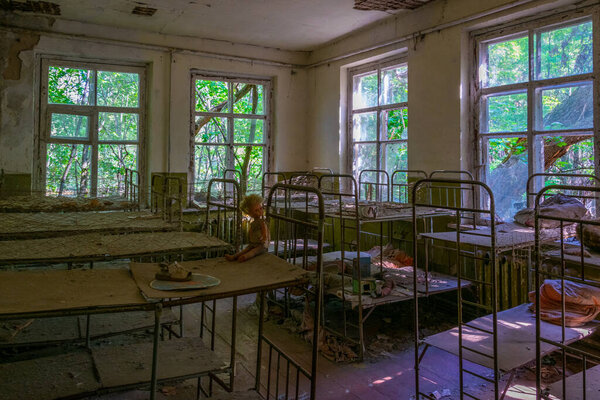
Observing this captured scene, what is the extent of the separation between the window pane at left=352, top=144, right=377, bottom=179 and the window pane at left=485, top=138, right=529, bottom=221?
6.11ft

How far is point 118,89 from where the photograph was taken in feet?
20.9

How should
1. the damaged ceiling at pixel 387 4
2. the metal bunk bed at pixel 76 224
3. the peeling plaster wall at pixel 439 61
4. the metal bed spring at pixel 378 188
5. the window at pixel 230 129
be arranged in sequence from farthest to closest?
the window at pixel 230 129 < the metal bed spring at pixel 378 188 < the damaged ceiling at pixel 387 4 < the peeling plaster wall at pixel 439 61 < the metal bunk bed at pixel 76 224

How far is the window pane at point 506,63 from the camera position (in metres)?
4.41

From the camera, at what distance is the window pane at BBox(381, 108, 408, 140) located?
584 cm

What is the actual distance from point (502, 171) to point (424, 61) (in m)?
1.68

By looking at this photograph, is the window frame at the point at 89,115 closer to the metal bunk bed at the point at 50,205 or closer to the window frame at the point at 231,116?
the window frame at the point at 231,116

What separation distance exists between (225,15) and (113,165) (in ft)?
9.01

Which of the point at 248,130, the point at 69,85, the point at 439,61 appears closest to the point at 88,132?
the point at 69,85

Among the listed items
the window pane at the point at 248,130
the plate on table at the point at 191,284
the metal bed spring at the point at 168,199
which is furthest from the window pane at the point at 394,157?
the plate on table at the point at 191,284

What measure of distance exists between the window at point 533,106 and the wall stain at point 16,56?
18.5 feet

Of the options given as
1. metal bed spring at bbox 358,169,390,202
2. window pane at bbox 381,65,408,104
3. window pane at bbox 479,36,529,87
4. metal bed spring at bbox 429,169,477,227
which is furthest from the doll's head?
window pane at bbox 381,65,408,104

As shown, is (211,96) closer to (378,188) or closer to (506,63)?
(378,188)

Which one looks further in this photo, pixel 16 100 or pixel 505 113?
pixel 16 100

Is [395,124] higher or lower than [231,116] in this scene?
lower
